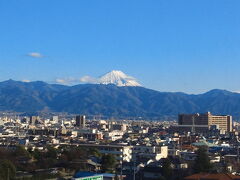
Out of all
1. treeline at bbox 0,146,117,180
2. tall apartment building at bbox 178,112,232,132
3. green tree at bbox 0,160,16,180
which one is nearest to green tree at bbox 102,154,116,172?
treeline at bbox 0,146,117,180

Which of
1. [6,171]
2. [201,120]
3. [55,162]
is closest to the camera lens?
[6,171]

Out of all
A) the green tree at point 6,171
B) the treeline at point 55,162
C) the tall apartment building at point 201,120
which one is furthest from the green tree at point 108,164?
the tall apartment building at point 201,120

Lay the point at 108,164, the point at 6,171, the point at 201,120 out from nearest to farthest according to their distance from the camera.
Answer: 1. the point at 6,171
2. the point at 108,164
3. the point at 201,120

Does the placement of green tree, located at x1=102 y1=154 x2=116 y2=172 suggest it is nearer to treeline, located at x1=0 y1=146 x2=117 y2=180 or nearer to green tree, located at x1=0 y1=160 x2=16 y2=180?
treeline, located at x1=0 y1=146 x2=117 y2=180

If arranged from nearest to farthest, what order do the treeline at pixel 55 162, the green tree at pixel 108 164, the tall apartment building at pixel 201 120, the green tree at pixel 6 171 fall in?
the green tree at pixel 6 171 → the treeline at pixel 55 162 → the green tree at pixel 108 164 → the tall apartment building at pixel 201 120

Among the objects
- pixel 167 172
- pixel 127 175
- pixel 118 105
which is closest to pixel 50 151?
pixel 127 175

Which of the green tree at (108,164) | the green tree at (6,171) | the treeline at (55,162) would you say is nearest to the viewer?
the green tree at (6,171)

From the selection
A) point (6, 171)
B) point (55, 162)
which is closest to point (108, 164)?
point (55, 162)

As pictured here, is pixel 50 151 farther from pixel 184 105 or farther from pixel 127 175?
pixel 184 105

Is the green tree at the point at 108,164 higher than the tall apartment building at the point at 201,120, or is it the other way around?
the tall apartment building at the point at 201,120

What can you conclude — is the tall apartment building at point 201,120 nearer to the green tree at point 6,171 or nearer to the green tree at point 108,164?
the green tree at point 108,164

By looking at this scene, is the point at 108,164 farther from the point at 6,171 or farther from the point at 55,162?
the point at 6,171

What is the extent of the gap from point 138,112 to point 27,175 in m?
165

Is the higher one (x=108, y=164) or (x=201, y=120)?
(x=201, y=120)
